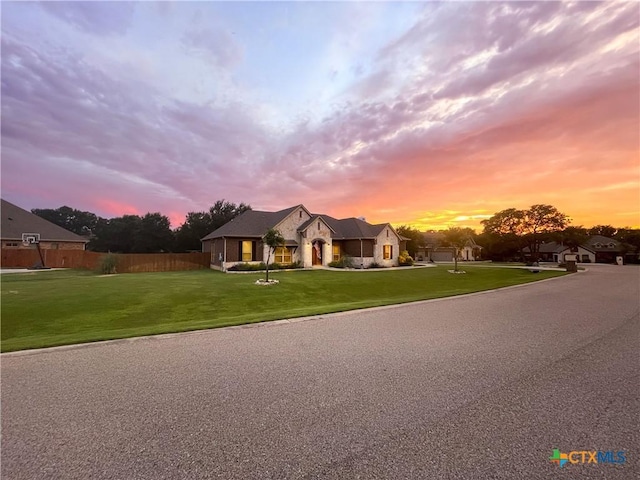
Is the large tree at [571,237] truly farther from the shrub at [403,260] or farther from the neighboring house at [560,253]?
the shrub at [403,260]

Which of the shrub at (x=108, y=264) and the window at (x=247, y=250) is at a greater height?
the window at (x=247, y=250)

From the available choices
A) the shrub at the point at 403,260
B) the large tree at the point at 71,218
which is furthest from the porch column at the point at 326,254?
the large tree at the point at 71,218

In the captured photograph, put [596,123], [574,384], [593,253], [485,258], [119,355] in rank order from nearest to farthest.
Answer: [574,384]
[119,355]
[596,123]
[593,253]
[485,258]

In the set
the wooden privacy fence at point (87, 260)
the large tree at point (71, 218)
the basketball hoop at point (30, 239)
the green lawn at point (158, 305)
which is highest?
the large tree at point (71, 218)

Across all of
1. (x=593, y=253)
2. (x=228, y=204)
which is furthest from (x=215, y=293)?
(x=593, y=253)

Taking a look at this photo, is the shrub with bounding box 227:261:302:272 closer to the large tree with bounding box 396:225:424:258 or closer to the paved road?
the paved road

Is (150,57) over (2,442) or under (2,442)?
over

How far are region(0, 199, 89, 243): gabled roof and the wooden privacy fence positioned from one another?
3.64m

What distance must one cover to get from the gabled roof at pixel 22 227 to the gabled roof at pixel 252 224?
20.6 m

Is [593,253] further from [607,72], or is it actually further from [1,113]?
[1,113]

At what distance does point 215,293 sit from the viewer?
1500 centimetres

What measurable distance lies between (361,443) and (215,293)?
43.8 ft

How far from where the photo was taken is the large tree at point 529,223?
6097cm

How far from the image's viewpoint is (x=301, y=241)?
3059cm
